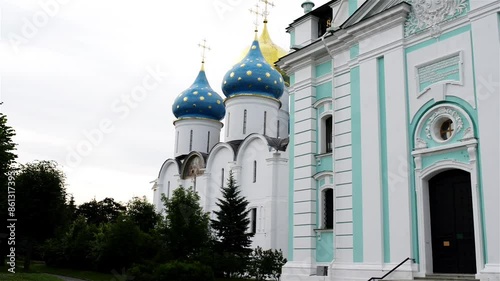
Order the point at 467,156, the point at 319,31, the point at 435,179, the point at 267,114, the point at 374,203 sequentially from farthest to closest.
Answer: the point at 267,114 < the point at 319,31 < the point at 374,203 < the point at 435,179 < the point at 467,156

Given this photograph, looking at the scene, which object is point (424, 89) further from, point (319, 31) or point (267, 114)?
point (267, 114)

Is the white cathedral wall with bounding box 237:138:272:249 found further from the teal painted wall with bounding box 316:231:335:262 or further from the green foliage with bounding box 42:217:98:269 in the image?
the teal painted wall with bounding box 316:231:335:262

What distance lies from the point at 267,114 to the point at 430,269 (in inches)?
787

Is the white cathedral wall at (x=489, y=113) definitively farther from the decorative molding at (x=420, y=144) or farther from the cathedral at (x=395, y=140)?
the decorative molding at (x=420, y=144)

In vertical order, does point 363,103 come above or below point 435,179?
above

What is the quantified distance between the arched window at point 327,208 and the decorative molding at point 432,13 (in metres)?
5.26

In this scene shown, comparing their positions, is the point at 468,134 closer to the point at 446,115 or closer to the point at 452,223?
the point at 446,115

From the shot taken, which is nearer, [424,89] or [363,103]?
[424,89]

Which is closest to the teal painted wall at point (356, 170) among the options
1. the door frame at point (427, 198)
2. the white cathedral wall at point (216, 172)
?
the door frame at point (427, 198)

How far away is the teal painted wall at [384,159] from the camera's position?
13464 millimetres

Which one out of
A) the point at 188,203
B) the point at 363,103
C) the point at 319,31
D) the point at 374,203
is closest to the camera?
the point at 374,203

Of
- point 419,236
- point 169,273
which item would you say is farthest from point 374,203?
point 169,273

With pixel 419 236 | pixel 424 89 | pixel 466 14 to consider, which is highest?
pixel 466 14

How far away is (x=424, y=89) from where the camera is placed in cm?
1320
